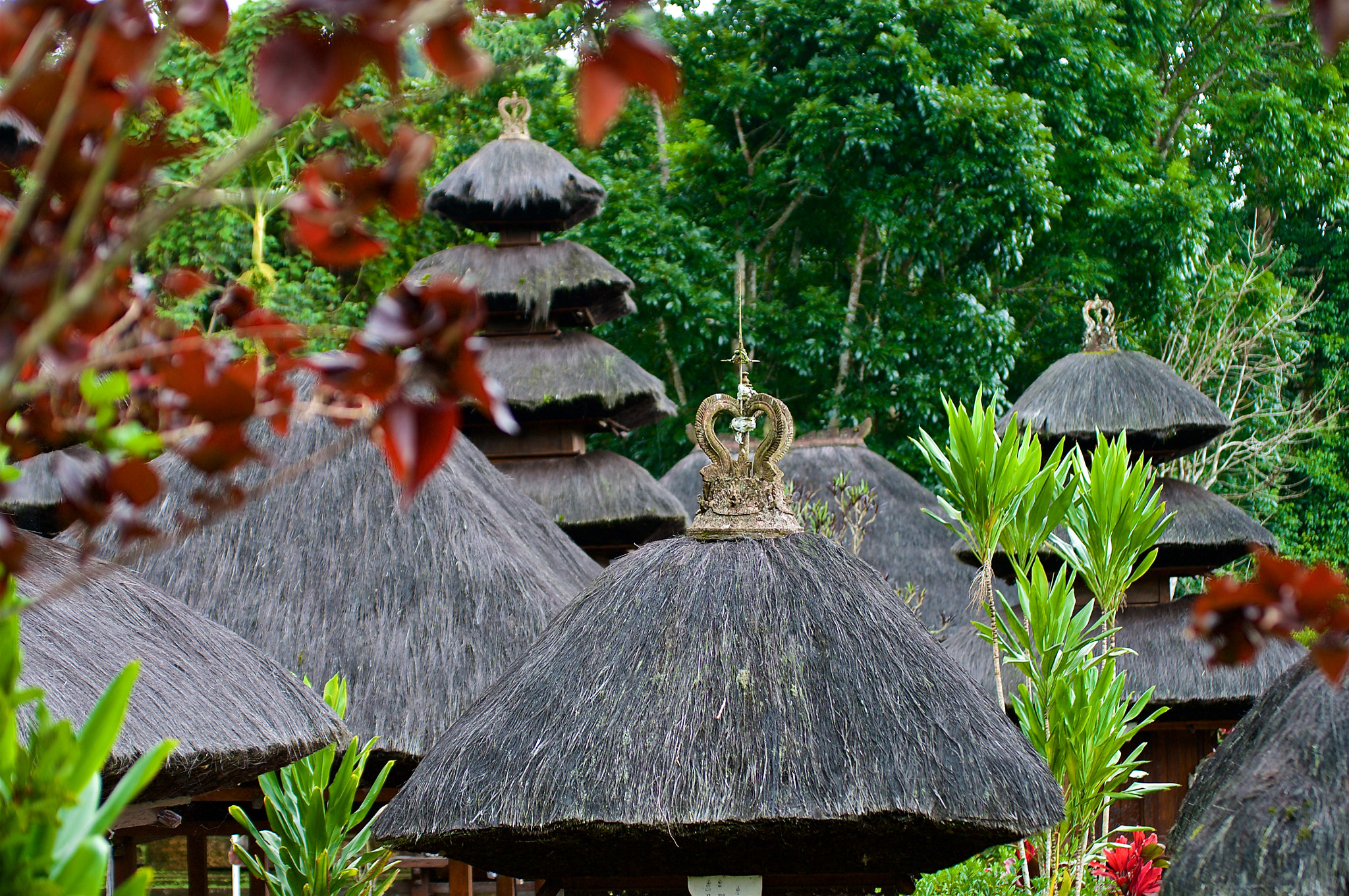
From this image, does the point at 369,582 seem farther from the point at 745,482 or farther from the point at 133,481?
the point at 133,481

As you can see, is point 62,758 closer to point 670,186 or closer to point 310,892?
point 310,892

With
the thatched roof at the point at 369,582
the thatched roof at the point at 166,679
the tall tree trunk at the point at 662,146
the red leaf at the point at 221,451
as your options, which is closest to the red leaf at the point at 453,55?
the red leaf at the point at 221,451

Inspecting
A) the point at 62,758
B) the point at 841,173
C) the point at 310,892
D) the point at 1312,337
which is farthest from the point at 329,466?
the point at 1312,337

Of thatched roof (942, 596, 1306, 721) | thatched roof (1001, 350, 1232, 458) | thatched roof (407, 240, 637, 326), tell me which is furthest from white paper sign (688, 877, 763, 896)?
thatched roof (407, 240, 637, 326)

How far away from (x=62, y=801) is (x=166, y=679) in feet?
11.4

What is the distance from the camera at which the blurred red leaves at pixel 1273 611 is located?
1639 millimetres

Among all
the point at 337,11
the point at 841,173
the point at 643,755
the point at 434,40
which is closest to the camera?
the point at 337,11

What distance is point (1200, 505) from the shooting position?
36.4 ft

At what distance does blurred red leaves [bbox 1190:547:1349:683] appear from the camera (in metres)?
1.64

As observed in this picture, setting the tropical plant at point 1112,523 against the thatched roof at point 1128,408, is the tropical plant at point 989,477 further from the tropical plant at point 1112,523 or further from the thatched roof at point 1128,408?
the thatched roof at point 1128,408

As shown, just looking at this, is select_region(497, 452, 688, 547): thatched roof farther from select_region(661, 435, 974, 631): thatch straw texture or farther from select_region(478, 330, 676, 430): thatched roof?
select_region(661, 435, 974, 631): thatch straw texture

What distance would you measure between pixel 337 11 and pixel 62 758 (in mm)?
1270

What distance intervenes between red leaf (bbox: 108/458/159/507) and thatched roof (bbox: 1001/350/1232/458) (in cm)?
1043

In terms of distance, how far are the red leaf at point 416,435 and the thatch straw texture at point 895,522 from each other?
11634 millimetres
